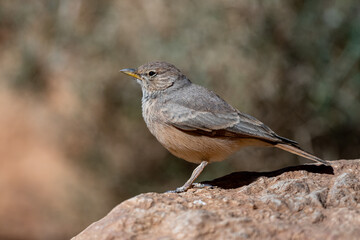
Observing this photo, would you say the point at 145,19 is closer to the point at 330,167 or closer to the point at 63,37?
the point at 63,37

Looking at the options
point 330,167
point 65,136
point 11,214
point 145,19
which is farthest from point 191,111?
point 11,214

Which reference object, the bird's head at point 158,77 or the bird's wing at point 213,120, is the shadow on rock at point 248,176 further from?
the bird's head at point 158,77

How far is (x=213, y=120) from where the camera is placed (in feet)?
18.0

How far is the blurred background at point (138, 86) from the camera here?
26.8 ft

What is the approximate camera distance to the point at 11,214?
42.1 feet

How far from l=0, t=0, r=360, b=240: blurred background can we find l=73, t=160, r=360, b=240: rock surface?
3428 mm

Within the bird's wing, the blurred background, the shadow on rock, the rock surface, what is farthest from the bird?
the blurred background

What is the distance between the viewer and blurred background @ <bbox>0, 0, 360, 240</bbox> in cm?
816

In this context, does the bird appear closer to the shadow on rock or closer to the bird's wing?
the bird's wing

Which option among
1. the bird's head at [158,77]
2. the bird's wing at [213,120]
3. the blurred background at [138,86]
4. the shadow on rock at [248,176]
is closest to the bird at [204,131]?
the bird's wing at [213,120]

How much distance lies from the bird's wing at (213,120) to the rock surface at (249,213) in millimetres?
582

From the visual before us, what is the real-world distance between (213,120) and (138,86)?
153 inches

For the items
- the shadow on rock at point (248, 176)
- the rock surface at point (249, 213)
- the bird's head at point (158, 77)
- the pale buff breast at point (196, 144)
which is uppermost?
the bird's head at point (158, 77)

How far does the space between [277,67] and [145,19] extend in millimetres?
2874
